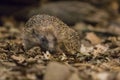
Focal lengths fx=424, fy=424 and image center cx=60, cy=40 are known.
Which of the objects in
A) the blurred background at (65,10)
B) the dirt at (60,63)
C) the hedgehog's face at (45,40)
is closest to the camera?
the dirt at (60,63)

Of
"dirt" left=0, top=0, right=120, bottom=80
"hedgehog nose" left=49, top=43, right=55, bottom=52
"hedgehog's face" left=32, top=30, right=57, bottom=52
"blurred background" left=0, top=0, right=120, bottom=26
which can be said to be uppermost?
"blurred background" left=0, top=0, right=120, bottom=26

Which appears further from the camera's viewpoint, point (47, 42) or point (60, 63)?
point (47, 42)

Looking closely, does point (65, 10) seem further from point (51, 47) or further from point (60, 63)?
point (60, 63)

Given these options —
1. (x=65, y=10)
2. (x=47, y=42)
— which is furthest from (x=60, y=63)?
(x=65, y=10)

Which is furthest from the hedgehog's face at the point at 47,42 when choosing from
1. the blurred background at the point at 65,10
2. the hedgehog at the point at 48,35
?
the blurred background at the point at 65,10

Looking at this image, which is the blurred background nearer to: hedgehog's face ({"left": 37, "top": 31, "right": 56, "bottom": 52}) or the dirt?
the dirt

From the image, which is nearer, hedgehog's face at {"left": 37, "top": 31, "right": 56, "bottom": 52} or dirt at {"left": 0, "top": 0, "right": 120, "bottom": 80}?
dirt at {"left": 0, "top": 0, "right": 120, "bottom": 80}

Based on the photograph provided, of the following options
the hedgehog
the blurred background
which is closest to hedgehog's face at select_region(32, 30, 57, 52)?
the hedgehog

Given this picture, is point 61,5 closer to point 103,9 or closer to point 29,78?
point 103,9

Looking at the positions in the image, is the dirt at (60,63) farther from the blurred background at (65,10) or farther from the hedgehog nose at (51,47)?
the blurred background at (65,10)

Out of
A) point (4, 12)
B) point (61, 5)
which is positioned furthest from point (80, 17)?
point (4, 12)
